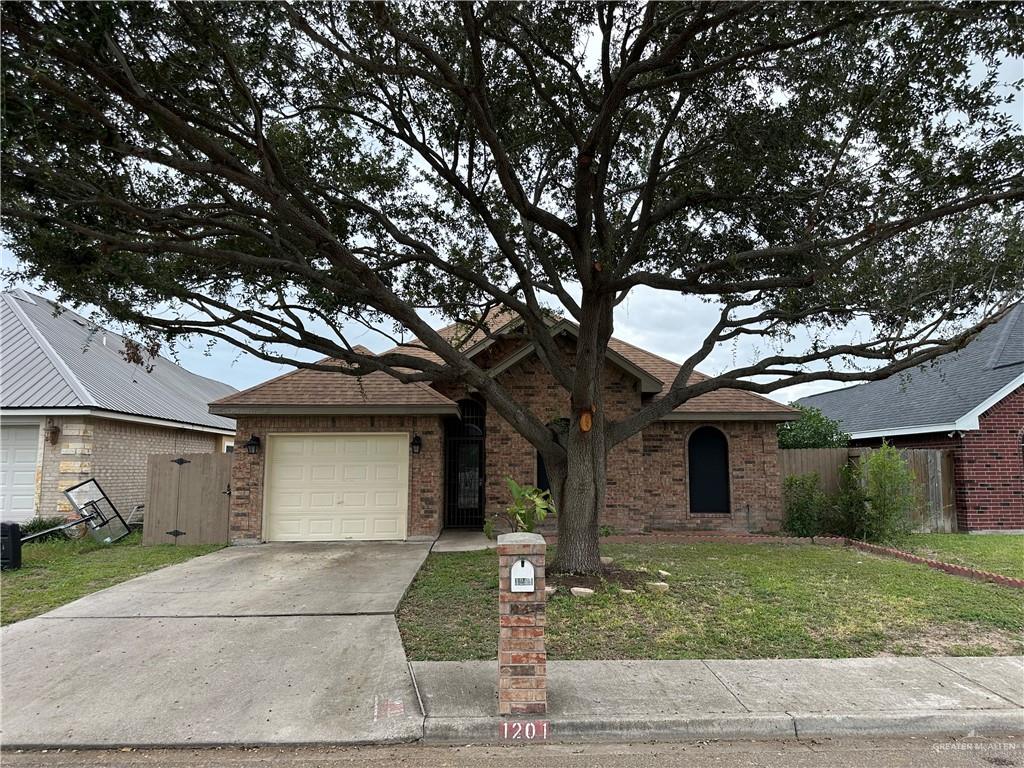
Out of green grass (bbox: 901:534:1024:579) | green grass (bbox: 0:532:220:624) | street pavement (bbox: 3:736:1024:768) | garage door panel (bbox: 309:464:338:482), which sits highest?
garage door panel (bbox: 309:464:338:482)

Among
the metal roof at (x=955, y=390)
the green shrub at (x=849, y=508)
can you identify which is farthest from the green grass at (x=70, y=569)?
the metal roof at (x=955, y=390)

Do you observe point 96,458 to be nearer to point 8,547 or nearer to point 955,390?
point 8,547

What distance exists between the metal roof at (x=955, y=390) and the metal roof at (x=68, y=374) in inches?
697

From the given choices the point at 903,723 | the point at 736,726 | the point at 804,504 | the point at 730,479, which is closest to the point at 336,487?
the point at 730,479

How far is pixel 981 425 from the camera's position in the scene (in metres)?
14.1

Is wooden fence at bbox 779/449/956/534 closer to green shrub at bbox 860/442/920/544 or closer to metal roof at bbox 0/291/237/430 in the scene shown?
green shrub at bbox 860/442/920/544

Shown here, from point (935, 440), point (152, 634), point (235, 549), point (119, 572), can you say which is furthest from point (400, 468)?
point (935, 440)

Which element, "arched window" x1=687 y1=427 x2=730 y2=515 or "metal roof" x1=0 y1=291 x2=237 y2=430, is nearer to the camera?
"metal roof" x1=0 y1=291 x2=237 y2=430

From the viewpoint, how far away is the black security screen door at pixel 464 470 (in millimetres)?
13953

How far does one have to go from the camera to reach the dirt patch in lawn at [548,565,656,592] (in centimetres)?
762

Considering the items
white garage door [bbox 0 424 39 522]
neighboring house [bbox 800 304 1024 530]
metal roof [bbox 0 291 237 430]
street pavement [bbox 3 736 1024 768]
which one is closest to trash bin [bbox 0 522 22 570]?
metal roof [bbox 0 291 237 430]

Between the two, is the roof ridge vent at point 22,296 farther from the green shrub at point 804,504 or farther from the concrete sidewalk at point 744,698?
the green shrub at point 804,504

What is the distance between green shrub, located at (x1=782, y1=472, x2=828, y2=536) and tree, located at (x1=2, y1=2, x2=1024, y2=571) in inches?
179

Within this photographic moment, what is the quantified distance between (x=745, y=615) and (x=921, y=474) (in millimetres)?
10235
